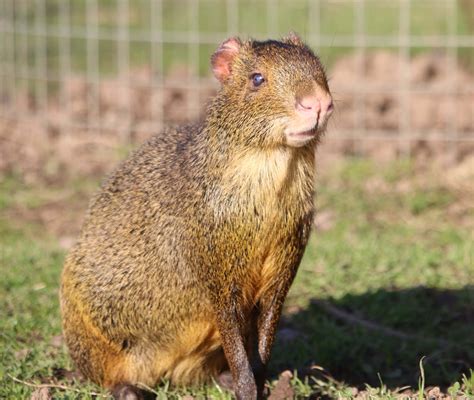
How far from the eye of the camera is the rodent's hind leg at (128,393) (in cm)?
420

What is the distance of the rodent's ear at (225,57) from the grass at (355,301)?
1.39 metres

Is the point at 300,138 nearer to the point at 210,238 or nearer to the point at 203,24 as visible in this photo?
the point at 210,238

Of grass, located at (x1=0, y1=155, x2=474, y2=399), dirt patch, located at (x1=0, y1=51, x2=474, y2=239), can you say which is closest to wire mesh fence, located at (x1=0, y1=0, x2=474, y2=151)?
dirt patch, located at (x1=0, y1=51, x2=474, y2=239)

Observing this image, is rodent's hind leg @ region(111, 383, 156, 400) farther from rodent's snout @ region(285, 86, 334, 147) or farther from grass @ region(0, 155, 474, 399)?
rodent's snout @ region(285, 86, 334, 147)

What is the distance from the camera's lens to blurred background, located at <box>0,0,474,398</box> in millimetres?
5160

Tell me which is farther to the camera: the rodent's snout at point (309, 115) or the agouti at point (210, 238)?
the agouti at point (210, 238)

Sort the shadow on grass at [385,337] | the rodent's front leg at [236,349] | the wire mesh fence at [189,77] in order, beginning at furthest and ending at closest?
the wire mesh fence at [189,77], the shadow on grass at [385,337], the rodent's front leg at [236,349]

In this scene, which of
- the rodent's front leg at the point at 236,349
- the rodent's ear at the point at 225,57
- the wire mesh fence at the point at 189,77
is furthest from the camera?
the wire mesh fence at the point at 189,77

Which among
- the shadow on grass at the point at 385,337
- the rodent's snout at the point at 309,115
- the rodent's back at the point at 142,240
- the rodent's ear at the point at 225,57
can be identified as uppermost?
the rodent's ear at the point at 225,57

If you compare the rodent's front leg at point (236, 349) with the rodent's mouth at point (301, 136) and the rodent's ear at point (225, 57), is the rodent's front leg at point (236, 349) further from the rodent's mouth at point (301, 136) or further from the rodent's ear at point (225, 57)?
the rodent's ear at point (225, 57)

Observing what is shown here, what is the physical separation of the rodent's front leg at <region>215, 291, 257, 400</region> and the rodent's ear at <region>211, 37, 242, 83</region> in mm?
927

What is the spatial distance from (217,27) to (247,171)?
906cm

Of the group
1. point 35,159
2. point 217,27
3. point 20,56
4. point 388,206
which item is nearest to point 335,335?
point 388,206

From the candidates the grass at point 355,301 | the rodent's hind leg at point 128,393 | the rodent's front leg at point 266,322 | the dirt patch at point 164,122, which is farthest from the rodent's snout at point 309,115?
the dirt patch at point 164,122
